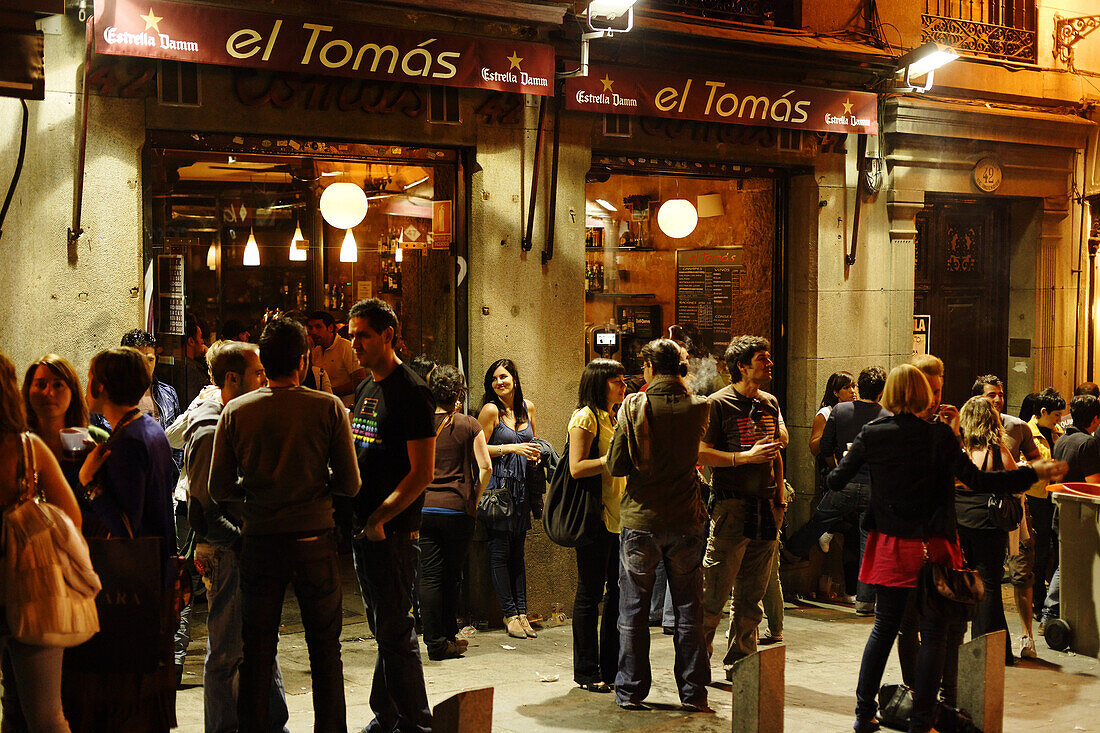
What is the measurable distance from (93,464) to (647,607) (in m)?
3.22

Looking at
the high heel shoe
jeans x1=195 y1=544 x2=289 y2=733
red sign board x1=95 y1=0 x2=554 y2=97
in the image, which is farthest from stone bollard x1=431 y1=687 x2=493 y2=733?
red sign board x1=95 y1=0 x2=554 y2=97

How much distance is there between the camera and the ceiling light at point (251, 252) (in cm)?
884

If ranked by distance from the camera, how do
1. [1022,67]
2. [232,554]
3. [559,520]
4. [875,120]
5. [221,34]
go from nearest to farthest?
[232,554], [559,520], [221,34], [875,120], [1022,67]

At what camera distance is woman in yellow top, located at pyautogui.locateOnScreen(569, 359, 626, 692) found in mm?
7188

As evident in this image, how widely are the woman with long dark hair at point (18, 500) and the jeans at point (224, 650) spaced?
124 centimetres

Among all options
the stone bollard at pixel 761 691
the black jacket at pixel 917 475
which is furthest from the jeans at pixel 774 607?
the stone bollard at pixel 761 691

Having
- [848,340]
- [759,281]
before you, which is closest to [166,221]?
[759,281]

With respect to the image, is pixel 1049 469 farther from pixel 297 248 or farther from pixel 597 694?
pixel 297 248

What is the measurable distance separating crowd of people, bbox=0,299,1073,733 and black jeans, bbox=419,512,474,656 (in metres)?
0.02

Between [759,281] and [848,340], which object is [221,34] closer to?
[759,281]

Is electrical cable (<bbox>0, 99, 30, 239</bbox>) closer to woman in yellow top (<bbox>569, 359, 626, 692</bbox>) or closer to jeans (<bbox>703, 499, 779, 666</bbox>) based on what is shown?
woman in yellow top (<bbox>569, 359, 626, 692</bbox>)

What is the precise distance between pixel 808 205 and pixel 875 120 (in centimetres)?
97

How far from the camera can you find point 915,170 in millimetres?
11703

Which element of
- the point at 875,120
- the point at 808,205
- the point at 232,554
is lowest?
the point at 232,554
